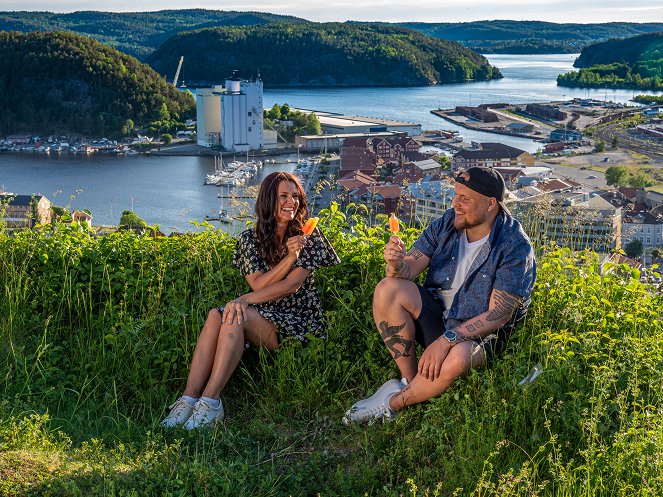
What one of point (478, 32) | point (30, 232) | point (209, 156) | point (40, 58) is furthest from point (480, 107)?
point (478, 32)

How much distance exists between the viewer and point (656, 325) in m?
1.61

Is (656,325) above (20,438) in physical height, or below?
above

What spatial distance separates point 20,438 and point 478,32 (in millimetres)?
87226

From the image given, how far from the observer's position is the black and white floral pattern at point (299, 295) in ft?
5.65

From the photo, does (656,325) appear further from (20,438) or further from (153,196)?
(153,196)

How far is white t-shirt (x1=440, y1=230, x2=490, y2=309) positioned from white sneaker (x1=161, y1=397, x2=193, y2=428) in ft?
1.89

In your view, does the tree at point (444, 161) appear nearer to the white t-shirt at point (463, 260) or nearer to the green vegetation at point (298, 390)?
the green vegetation at point (298, 390)

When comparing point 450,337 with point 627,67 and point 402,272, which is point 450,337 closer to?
point 402,272

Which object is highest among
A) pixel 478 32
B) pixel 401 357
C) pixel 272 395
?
pixel 478 32

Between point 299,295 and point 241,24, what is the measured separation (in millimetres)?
71045

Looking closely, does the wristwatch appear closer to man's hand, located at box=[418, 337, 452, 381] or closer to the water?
man's hand, located at box=[418, 337, 452, 381]

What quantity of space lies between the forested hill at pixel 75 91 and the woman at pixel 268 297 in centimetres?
3134

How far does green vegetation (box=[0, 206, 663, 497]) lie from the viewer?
1257mm

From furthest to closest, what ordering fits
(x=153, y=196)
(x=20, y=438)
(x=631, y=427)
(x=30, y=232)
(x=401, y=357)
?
(x=153, y=196), (x=30, y=232), (x=401, y=357), (x=20, y=438), (x=631, y=427)
